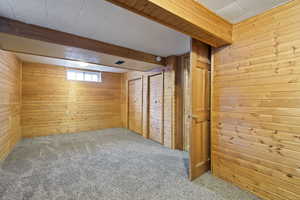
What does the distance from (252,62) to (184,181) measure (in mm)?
1914

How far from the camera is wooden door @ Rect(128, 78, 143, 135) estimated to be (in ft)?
15.9

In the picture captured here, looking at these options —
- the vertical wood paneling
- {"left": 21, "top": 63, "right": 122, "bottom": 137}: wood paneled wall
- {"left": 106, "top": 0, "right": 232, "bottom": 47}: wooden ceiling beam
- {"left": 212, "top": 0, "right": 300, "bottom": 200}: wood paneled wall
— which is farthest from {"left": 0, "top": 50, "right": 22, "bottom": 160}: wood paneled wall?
{"left": 212, "top": 0, "right": 300, "bottom": 200}: wood paneled wall

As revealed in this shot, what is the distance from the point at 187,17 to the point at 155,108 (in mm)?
2866

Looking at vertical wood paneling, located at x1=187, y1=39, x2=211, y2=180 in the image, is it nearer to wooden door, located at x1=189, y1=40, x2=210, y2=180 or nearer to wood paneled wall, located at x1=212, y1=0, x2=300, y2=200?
wooden door, located at x1=189, y1=40, x2=210, y2=180

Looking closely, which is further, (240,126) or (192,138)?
(192,138)

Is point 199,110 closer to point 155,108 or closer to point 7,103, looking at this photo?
point 155,108

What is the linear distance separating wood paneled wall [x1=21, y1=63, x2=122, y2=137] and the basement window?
0.15 meters

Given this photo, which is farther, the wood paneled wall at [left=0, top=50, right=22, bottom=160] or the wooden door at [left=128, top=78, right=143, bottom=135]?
the wooden door at [left=128, top=78, right=143, bottom=135]

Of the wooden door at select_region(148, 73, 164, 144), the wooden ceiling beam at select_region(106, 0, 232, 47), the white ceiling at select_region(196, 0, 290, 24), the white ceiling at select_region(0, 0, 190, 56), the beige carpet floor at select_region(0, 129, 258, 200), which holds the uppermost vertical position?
the white ceiling at select_region(0, 0, 190, 56)

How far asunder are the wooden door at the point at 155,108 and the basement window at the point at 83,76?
2.39 m

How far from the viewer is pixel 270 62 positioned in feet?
5.33

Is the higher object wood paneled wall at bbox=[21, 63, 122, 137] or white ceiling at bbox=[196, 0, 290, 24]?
white ceiling at bbox=[196, 0, 290, 24]

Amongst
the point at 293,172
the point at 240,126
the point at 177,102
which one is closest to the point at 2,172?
the point at 177,102

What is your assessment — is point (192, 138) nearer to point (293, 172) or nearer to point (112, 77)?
point (293, 172)
